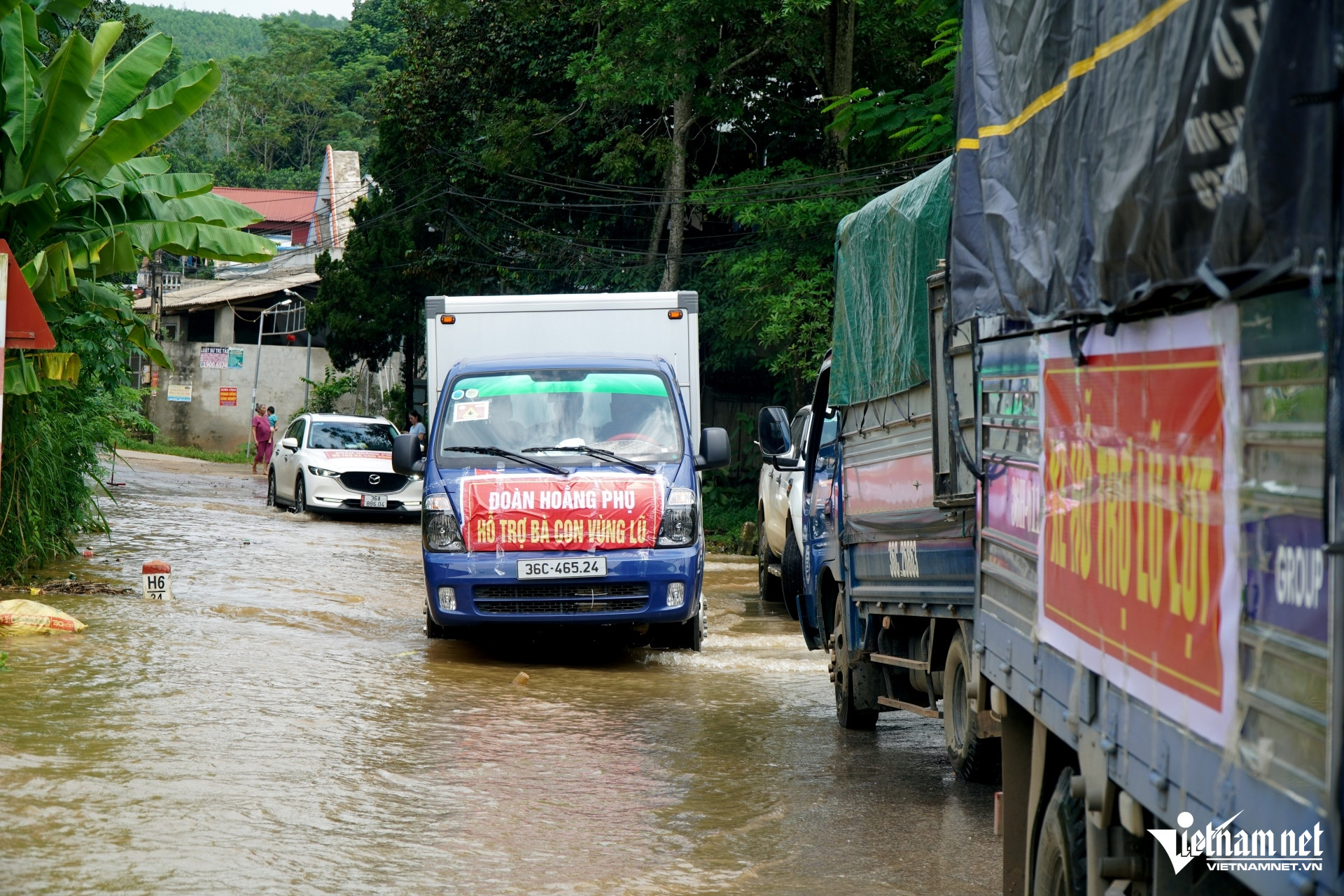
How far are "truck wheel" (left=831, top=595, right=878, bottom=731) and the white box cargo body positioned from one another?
4.44 metres

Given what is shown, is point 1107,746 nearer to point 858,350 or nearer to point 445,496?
point 858,350

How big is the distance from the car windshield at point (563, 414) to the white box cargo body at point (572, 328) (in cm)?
164

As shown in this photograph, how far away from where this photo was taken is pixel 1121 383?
3.08 m

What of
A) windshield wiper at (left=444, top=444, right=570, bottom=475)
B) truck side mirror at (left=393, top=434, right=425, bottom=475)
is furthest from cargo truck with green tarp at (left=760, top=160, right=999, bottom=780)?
truck side mirror at (left=393, top=434, right=425, bottom=475)

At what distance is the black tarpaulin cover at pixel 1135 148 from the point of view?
1999 millimetres

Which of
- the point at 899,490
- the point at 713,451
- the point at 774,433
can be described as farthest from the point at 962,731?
the point at 713,451

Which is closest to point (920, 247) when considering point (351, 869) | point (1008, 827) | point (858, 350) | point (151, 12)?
point (858, 350)

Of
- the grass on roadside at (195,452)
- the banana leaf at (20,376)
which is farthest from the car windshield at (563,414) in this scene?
the grass on roadside at (195,452)

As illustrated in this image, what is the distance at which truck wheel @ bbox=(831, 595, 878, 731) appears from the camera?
8.45 meters

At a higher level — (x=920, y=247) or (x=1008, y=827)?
(x=920, y=247)

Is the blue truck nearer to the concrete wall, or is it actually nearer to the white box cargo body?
the white box cargo body

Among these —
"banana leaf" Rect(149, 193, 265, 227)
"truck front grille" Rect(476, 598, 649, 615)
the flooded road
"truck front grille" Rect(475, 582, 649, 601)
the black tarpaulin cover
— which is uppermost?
"banana leaf" Rect(149, 193, 265, 227)

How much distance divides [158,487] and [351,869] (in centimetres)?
2455

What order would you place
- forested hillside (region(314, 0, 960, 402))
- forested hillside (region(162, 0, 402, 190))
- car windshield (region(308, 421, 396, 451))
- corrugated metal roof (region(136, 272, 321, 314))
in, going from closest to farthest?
car windshield (region(308, 421, 396, 451)), forested hillside (region(314, 0, 960, 402)), corrugated metal roof (region(136, 272, 321, 314)), forested hillside (region(162, 0, 402, 190))
